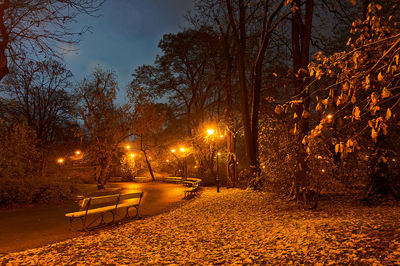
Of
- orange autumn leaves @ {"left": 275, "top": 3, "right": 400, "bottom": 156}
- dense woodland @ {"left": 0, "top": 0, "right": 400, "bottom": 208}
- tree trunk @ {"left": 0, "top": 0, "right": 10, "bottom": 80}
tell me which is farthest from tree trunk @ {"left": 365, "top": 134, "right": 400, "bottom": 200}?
tree trunk @ {"left": 0, "top": 0, "right": 10, "bottom": 80}

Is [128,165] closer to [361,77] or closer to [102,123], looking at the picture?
[102,123]

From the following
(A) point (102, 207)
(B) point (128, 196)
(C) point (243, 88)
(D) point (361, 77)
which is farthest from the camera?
(C) point (243, 88)

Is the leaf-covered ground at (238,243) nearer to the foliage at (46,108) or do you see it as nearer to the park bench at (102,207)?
the park bench at (102,207)

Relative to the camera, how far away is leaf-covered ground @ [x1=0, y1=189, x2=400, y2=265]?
13.2ft

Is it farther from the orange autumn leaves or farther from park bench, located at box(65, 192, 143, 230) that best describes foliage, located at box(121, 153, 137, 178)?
the orange autumn leaves

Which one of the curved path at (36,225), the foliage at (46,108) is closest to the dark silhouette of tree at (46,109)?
the foliage at (46,108)

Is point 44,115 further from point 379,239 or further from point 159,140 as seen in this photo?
point 379,239

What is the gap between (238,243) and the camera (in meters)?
5.24

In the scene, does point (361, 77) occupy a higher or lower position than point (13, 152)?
higher

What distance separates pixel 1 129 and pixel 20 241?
1071 cm

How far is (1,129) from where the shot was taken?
14.4 m

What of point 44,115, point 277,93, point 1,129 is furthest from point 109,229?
point 44,115

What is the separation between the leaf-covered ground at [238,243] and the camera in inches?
Result: 158

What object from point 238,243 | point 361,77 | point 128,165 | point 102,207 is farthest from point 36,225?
point 128,165
